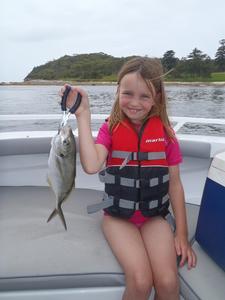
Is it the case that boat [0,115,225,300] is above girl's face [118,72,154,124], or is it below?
below

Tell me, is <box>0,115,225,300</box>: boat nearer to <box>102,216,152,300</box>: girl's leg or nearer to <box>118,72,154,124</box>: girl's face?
<box>102,216,152,300</box>: girl's leg

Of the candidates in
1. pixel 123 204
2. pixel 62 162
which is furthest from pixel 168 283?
pixel 62 162

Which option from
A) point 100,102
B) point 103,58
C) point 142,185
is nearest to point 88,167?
point 142,185

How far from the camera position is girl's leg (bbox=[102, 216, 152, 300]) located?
199cm

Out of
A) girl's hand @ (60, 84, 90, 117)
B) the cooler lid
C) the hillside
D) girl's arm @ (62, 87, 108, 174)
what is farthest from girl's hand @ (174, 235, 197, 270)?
the hillside

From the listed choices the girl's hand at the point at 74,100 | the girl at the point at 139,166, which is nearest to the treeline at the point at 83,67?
the girl at the point at 139,166

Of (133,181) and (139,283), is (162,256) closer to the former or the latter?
(139,283)

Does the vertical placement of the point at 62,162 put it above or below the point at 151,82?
below

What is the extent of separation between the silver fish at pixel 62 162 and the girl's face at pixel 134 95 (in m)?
0.62

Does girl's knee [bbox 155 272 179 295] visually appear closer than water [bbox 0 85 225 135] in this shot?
Yes

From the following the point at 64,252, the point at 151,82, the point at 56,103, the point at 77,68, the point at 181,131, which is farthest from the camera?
the point at 56,103

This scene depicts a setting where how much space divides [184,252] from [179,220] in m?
0.26

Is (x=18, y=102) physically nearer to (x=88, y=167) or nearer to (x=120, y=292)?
(x=88, y=167)

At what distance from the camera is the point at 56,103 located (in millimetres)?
6184
